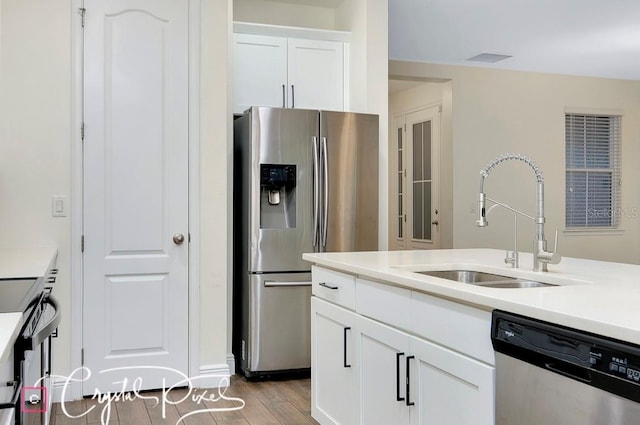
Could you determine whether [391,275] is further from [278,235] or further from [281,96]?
[281,96]

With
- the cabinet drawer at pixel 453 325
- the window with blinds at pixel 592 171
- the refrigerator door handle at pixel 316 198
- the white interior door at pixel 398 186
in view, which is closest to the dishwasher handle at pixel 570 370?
the cabinet drawer at pixel 453 325

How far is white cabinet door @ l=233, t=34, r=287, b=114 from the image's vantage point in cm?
416

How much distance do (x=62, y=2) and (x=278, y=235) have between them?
1.81 m

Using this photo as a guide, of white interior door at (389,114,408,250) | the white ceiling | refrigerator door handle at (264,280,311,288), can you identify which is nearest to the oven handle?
refrigerator door handle at (264,280,311,288)

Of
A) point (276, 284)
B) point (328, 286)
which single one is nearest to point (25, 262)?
point (328, 286)

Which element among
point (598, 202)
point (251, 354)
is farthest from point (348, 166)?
point (598, 202)

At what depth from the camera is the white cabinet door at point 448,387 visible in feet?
5.28

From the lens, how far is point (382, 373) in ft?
7.11

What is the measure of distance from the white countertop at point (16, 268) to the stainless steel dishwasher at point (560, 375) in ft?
3.55

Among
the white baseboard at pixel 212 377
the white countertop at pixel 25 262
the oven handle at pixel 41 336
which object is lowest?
the white baseboard at pixel 212 377

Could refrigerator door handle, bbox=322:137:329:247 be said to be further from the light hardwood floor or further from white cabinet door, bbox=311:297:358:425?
white cabinet door, bbox=311:297:358:425

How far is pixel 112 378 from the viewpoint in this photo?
11.5ft

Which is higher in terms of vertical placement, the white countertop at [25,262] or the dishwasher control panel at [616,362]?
the white countertop at [25,262]

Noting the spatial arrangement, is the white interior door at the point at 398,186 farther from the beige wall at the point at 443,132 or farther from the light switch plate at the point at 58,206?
the light switch plate at the point at 58,206
